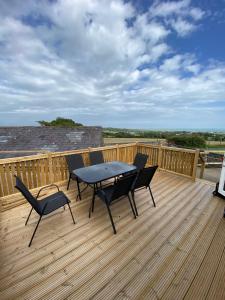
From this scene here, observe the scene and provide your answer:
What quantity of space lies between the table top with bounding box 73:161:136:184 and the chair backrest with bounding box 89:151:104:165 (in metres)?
0.80

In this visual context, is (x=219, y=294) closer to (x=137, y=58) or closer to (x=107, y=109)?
(x=137, y=58)

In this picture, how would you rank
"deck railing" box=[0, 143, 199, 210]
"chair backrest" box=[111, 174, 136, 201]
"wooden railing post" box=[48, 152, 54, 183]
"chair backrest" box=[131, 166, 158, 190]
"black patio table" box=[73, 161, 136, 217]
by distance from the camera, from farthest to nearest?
"wooden railing post" box=[48, 152, 54, 183], "deck railing" box=[0, 143, 199, 210], "black patio table" box=[73, 161, 136, 217], "chair backrest" box=[131, 166, 158, 190], "chair backrest" box=[111, 174, 136, 201]

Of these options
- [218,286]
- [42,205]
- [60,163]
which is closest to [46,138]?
[60,163]

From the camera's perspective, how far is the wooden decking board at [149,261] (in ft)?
4.80

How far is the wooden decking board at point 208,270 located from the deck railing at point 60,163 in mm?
2536

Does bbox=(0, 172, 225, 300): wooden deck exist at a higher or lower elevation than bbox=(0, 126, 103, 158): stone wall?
lower

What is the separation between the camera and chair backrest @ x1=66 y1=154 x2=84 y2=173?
12.4ft

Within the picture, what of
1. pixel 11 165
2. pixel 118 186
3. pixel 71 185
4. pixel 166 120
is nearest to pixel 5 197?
pixel 11 165

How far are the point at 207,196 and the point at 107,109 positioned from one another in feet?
52.5

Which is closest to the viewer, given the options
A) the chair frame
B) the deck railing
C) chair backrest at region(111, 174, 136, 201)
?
chair backrest at region(111, 174, 136, 201)

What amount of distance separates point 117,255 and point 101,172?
5.26 ft

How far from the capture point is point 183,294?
141cm

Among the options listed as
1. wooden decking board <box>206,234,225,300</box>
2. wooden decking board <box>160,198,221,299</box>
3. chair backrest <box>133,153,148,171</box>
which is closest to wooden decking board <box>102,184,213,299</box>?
wooden decking board <box>160,198,221,299</box>

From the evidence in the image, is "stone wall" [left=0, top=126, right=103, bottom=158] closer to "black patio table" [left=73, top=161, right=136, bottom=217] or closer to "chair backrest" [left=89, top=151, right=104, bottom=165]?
"chair backrest" [left=89, top=151, right=104, bottom=165]
